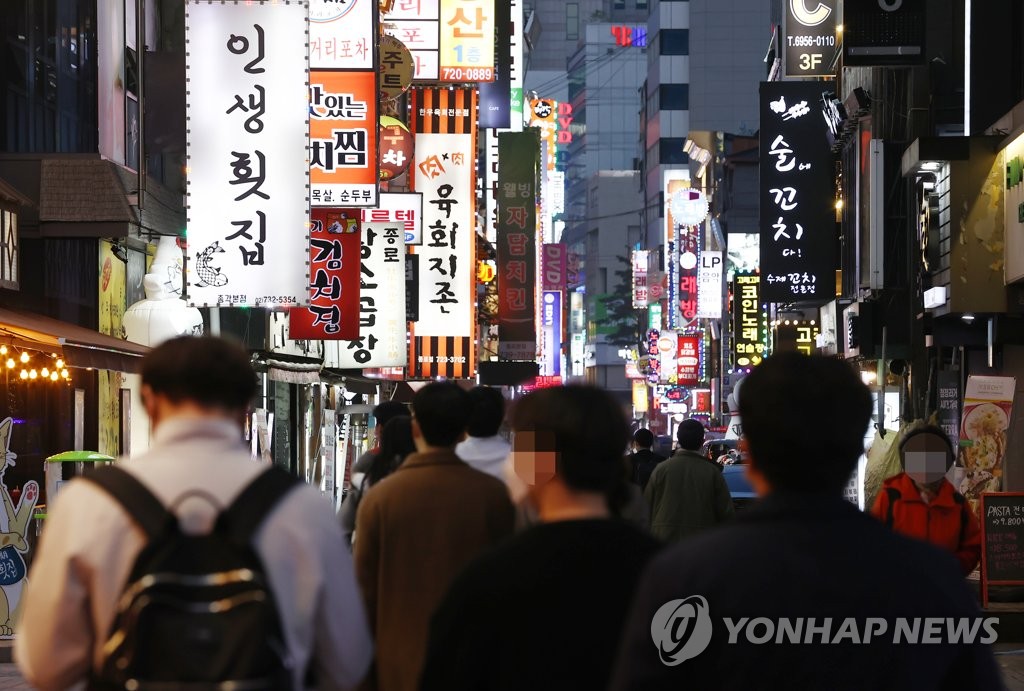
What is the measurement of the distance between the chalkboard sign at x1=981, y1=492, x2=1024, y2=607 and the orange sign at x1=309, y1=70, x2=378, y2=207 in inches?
278

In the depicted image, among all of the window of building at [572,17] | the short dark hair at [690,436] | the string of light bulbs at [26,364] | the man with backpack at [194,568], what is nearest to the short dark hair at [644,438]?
the short dark hair at [690,436]

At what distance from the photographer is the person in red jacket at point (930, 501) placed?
27.6 ft

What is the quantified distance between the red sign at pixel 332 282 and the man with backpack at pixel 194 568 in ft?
50.1

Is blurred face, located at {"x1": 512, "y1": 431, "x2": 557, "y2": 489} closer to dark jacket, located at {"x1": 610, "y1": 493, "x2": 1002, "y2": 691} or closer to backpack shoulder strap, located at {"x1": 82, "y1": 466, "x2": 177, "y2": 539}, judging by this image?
dark jacket, located at {"x1": 610, "y1": 493, "x2": 1002, "y2": 691}

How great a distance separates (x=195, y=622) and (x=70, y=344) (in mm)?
9066

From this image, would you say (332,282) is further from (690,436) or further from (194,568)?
(194,568)

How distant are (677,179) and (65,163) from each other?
251 feet

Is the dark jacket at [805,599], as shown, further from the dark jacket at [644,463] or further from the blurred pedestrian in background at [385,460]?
the dark jacket at [644,463]

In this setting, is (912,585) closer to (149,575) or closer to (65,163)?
(149,575)

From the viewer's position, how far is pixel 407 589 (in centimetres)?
580

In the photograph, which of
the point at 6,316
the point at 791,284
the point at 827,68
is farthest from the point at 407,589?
the point at 827,68

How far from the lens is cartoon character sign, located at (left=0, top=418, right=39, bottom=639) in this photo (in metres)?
13.0

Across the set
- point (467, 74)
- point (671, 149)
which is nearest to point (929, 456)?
point (467, 74)

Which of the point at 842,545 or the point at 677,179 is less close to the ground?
the point at 677,179
